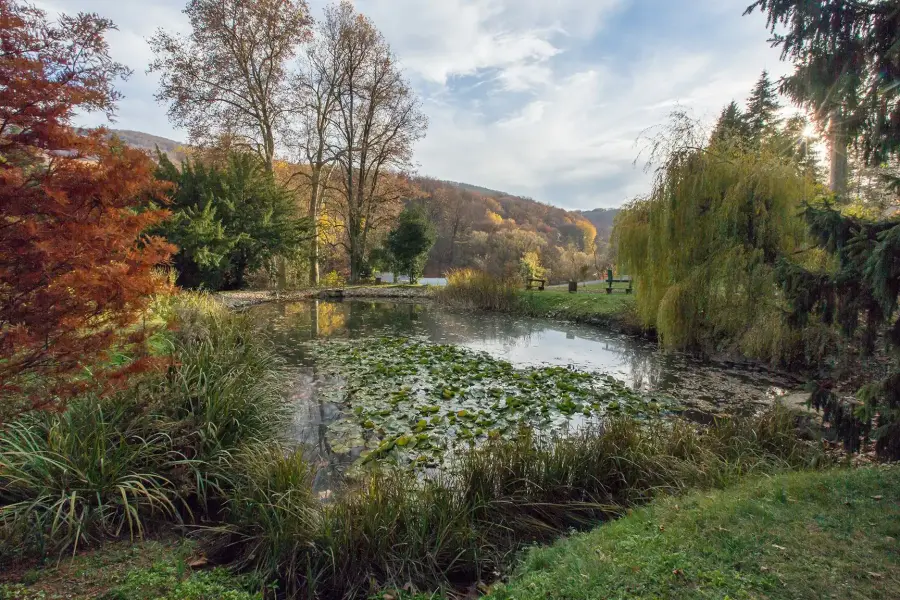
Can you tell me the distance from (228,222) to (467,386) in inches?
647

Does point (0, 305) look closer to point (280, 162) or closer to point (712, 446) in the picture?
point (712, 446)

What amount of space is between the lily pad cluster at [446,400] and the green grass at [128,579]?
1773 mm

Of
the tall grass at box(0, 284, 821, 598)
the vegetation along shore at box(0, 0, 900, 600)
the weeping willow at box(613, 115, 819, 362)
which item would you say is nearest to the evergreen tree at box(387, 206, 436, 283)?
the weeping willow at box(613, 115, 819, 362)

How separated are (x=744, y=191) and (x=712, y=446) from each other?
6.50 metres

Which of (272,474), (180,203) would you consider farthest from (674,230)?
(180,203)

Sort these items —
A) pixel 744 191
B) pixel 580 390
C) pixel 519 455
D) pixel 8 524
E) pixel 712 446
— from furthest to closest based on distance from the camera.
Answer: pixel 744 191 → pixel 580 390 → pixel 712 446 → pixel 519 455 → pixel 8 524

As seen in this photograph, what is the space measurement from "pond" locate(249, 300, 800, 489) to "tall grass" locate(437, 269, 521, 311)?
17.6 feet

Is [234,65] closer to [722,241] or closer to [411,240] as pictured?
[411,240]

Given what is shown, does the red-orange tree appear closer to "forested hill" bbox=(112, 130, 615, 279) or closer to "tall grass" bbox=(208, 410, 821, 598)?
"tall grass" bbox=(208, 410, 821, 598)

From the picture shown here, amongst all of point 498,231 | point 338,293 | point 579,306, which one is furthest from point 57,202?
point 498,231

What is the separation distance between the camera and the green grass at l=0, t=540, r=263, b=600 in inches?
83.1

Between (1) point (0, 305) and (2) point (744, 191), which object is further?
(2) point (744, 191)

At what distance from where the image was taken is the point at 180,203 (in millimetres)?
17766

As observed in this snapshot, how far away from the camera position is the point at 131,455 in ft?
10.6
